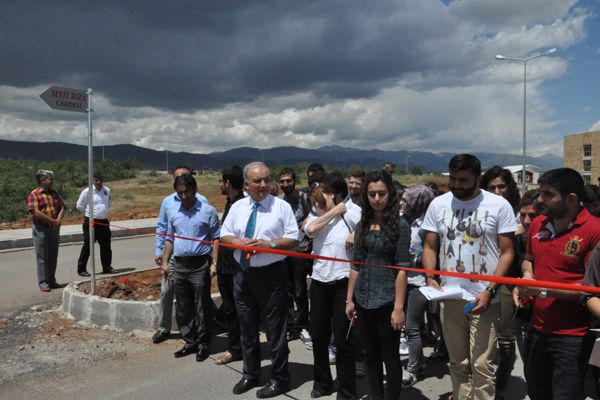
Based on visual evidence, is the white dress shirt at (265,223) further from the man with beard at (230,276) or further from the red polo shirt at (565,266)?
the red polo shirt at (565,266)

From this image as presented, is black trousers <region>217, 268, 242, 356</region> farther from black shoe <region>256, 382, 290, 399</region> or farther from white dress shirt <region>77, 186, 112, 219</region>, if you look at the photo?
white dress shirt <region>77, 186, 112, 219</region>

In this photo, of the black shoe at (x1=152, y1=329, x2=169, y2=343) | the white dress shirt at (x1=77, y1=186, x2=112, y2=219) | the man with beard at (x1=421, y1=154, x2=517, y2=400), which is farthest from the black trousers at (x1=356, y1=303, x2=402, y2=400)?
the white dress shirt at (x1=77, y1=186, x2=112, y2=219)

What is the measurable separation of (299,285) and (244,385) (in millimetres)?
1562

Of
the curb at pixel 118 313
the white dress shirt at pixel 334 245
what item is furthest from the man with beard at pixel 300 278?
the white dress shirt at pixel 334 245

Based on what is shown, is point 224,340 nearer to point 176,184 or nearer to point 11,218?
point 176,184

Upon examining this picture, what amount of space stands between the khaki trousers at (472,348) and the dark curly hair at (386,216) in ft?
1.87

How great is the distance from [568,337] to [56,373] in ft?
14.1

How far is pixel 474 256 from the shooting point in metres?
3.14

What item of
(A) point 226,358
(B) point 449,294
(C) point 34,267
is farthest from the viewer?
(C) point 34,267

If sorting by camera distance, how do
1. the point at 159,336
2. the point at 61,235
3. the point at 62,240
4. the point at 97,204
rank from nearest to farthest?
the point at 159,336
the point at 97,204
the point at 62,240
the point at 61,235

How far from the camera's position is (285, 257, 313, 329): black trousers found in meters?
5.39

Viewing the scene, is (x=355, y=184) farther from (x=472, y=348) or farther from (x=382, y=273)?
(x=472, y=348)

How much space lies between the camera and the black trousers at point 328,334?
3.80m

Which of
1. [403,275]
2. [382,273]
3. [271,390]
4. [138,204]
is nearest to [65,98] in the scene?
[271,390]
